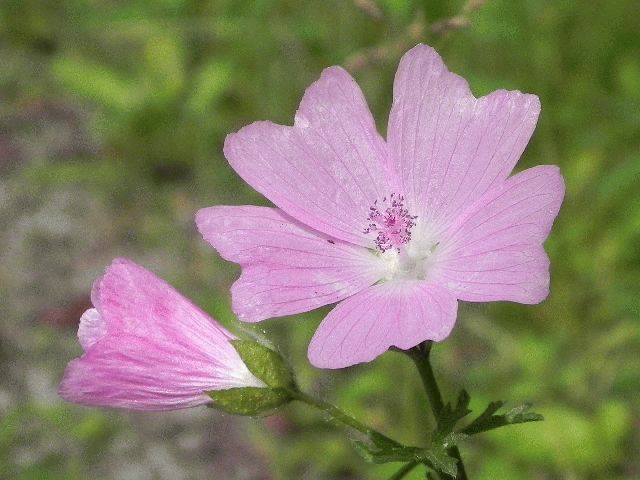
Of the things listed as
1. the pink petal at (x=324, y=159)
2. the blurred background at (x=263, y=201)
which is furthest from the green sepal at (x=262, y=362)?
the blurred background at (x=263, y=201)

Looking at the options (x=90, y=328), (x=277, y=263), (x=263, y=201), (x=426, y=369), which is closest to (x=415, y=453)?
(x=426, y=369)

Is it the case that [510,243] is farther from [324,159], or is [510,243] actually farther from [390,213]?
[324,159]

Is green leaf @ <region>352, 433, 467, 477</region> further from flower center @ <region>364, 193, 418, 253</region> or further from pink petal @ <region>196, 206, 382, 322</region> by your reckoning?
flower center @ <region>364, 193, 418, 253</region>

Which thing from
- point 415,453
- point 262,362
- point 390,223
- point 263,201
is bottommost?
point 415,453

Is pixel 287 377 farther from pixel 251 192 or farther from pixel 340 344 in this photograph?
pixel 251 192

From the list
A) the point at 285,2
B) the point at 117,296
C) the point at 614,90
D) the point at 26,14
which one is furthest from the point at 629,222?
the point at 26,14

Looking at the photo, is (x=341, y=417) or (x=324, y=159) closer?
(x=341, y=417)

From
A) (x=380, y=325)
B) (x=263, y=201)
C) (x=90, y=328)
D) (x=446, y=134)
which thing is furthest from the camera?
(x=263, y=201)

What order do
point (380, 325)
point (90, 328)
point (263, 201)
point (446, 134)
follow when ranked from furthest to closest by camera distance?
point (263, 201) → point (446, 134) → point (90, 328) → point (380, 325)
